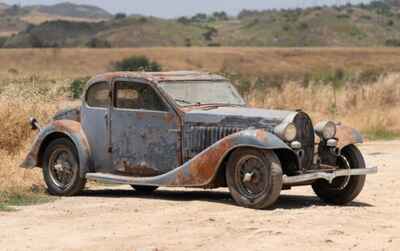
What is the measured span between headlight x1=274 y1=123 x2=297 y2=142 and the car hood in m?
0.10

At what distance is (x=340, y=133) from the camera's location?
1251 cm

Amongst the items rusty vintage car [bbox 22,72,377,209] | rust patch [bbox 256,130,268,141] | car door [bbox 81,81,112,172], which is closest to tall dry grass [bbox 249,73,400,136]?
rusty vintage car [bbox 22,72,377,209]

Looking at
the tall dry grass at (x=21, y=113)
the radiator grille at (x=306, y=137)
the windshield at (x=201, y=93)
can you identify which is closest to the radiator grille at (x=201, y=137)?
the windshield at (x=201, y=93)

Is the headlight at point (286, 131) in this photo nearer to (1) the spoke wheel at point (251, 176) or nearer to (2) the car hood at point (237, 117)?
(2) the car hood at point (237, 117)

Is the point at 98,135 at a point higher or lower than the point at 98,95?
lower

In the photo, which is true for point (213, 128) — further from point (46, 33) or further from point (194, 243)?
point (46, 33)

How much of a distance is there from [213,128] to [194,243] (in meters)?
2.80

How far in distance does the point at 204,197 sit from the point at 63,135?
206cm

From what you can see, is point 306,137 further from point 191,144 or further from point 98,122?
point 98,122

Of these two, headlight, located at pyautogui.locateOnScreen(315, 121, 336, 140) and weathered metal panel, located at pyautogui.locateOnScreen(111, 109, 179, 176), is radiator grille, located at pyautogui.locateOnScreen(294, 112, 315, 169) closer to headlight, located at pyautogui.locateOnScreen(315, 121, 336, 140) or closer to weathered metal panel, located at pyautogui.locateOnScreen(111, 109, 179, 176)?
headlight, located at pyautogui.locateOnScreen(315, 121, 336, 140)

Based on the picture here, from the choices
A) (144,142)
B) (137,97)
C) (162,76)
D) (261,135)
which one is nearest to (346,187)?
(261,135)

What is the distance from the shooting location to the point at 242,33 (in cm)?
10388

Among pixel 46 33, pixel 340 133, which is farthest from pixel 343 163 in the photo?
pixel 46 33

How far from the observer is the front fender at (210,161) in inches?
453
